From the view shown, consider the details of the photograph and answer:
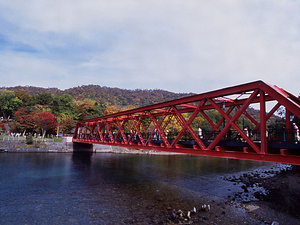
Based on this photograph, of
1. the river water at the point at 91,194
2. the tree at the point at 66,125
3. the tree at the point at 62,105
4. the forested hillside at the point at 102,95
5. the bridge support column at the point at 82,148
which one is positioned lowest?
the river water at the point at 91,194

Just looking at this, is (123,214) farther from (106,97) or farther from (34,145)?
(106,97)

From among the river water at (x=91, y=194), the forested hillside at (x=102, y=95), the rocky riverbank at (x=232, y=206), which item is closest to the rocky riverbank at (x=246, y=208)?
the rocky riverbank at (x=232, y=206)

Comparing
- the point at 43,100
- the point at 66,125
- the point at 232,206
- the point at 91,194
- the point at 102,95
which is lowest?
the point at 91,194

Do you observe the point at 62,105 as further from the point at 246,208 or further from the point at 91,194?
the point at 246,208

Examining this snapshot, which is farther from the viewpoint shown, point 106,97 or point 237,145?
point 106,97

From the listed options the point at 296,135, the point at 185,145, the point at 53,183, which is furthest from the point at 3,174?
the point at 296,135

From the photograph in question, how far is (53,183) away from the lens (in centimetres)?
1914

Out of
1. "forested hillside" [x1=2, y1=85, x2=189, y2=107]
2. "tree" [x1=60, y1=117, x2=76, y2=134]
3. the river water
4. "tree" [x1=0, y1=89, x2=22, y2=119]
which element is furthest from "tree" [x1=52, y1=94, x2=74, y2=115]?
"forested hillside" [x1=2, y1=85, x2=189, y2=107]

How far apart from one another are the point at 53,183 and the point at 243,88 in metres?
18.9

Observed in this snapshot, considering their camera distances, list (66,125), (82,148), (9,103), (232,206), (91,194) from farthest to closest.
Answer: (9,103), (66,125), (82,148), (91,194), (232,206)

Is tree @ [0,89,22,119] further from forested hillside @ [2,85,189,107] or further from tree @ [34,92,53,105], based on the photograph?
forested hillside @ [2,85,189,107]

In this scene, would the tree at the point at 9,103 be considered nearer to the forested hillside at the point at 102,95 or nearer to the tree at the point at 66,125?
the tree at the point at 66,125

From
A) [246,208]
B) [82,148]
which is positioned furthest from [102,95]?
[246,208]

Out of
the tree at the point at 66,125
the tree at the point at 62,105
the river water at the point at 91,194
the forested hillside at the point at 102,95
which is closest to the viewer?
the river water at the point at 91,194
